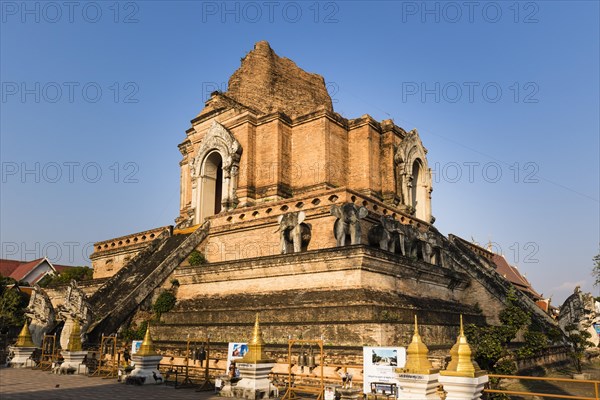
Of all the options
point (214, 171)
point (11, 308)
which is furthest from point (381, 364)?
point (11, 308)

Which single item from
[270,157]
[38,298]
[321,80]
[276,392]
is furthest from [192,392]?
[321,80]

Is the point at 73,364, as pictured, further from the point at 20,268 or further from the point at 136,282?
the point at 20,268

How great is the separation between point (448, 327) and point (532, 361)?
385 centimetres

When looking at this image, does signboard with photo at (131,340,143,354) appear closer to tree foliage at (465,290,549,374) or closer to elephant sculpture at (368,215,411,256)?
elephant sculpture at (368,215,411,256)

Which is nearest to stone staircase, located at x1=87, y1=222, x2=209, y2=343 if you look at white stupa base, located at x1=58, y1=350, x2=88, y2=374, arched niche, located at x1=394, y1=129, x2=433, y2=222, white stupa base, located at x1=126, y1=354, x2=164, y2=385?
white stupa base, located at x1=58, y1=350, x2=88, y2=374

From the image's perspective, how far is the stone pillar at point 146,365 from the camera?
1405 centimetres

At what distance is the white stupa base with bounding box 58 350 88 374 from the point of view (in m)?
16.4

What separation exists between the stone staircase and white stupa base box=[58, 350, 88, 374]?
1.13 m

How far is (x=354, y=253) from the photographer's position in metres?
15.3

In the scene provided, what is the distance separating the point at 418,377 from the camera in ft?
28.1

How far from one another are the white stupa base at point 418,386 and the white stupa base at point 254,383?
4001 millimetres

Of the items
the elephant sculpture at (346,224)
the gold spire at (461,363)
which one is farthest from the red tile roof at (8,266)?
the gold spire at (461,363)

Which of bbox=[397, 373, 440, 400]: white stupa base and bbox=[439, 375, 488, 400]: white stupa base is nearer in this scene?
bbox=[439, 375, 488, 400]: white stupa base

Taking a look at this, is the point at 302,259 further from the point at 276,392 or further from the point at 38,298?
the point at 38,298
